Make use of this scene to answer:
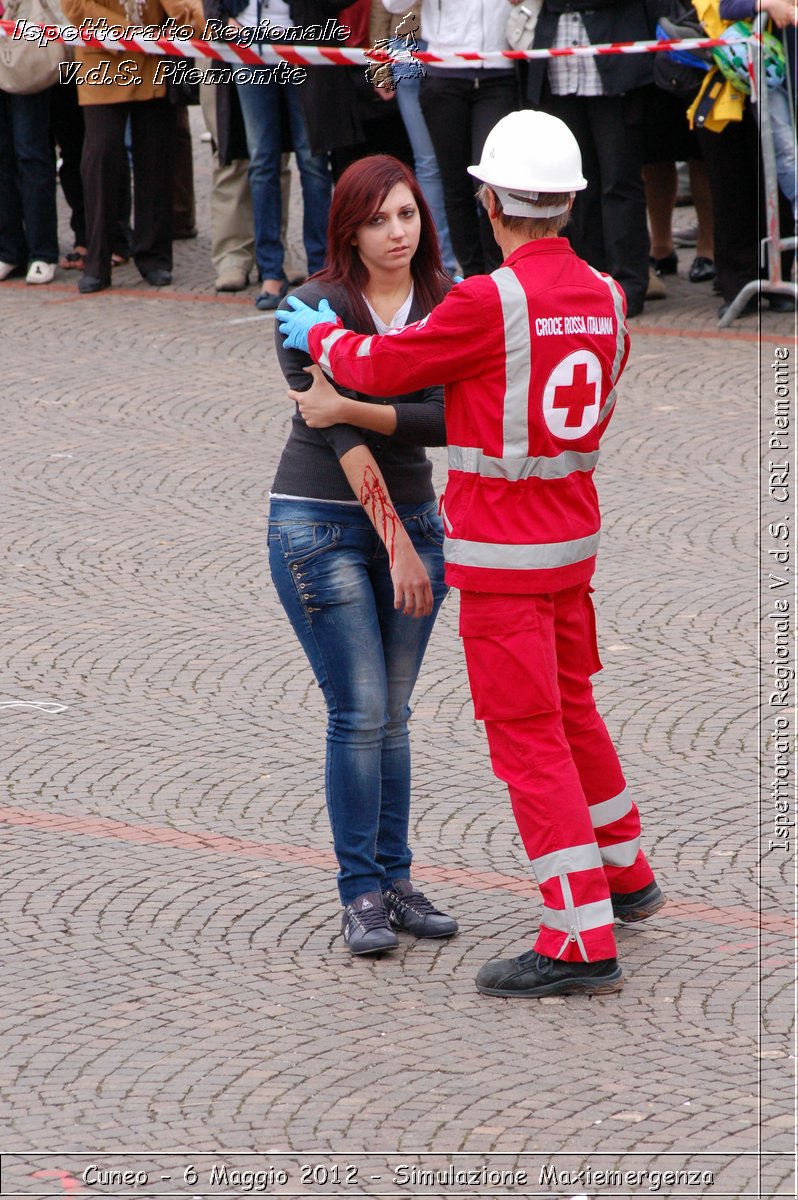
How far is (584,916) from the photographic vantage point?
4219 mm

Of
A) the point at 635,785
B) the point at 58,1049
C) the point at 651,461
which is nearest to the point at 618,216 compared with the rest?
the point at 651,461

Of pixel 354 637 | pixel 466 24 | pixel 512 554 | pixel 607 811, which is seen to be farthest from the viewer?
pixel 466 24

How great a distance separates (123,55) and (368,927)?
8685 mm

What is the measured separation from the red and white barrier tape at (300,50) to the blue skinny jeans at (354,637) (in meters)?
6.55

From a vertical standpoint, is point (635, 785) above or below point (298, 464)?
below

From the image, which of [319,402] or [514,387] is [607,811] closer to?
[514,387]

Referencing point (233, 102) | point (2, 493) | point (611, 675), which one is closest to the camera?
point (611, 675)

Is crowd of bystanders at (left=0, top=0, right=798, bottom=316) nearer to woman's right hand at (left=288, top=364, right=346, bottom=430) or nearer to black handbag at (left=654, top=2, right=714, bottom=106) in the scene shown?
black handbag at (left=654, top=2, right=714, bottom=106)

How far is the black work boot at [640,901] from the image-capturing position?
457 centimetres

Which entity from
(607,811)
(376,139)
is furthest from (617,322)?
(376,139)

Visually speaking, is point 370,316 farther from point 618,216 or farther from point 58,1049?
point 618,216

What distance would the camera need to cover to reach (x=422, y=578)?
4348 millimetres

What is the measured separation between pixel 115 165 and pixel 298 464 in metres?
8.23

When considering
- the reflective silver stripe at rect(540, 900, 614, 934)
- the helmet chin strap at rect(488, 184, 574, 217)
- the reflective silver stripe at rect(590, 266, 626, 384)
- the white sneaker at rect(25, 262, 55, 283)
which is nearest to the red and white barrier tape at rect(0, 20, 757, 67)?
the white sneaker at rect(25, 262, 55, 283)
